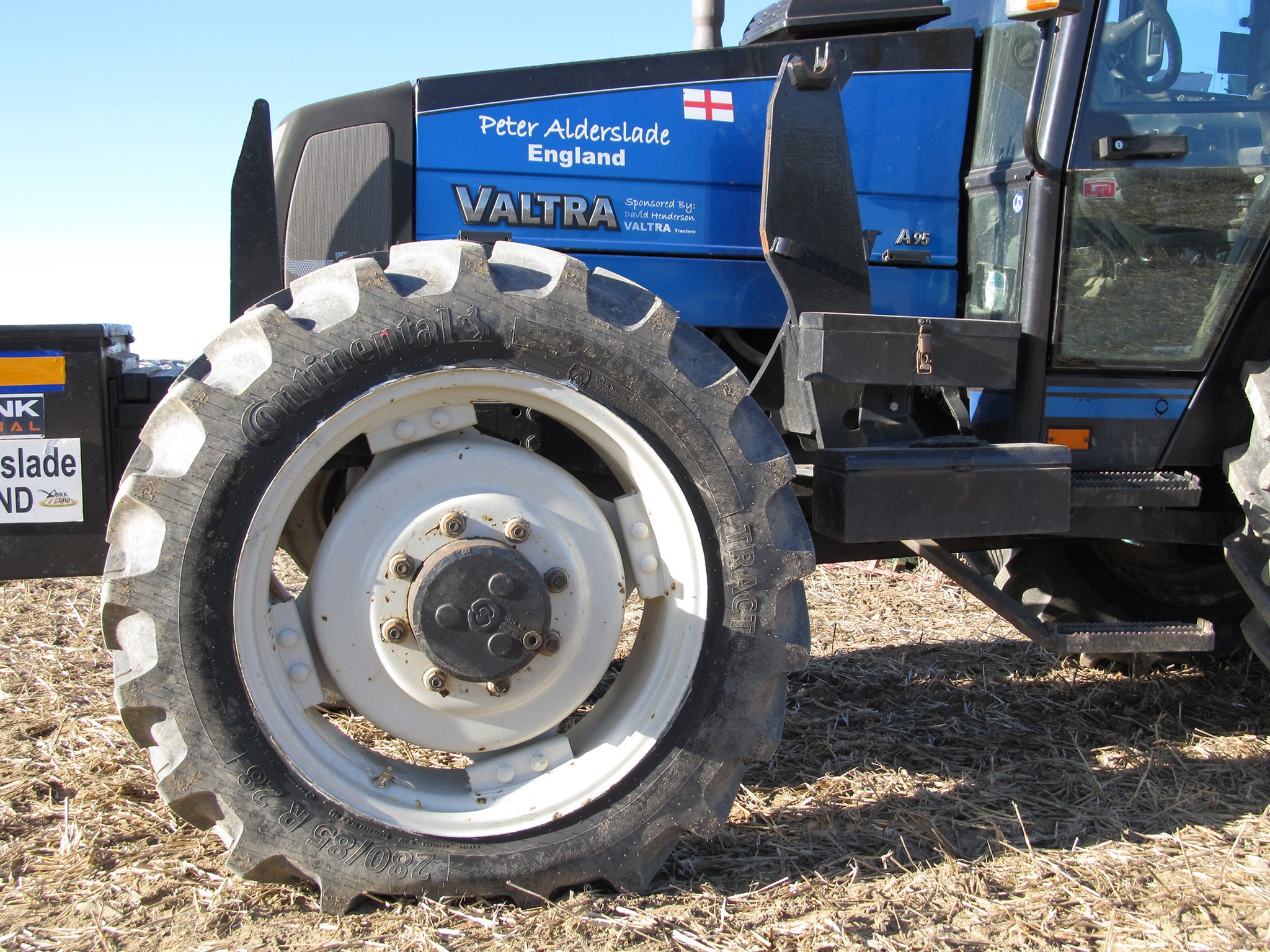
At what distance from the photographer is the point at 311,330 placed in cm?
214

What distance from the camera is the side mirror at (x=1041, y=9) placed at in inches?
97.6

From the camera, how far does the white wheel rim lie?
221 centimetres

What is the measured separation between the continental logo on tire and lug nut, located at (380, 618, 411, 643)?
0.47 metres

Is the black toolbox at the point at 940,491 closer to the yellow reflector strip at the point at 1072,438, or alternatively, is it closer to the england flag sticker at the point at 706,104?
the yellow reflector strip at the point at 1072,438

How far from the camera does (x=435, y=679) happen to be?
2.28 meters

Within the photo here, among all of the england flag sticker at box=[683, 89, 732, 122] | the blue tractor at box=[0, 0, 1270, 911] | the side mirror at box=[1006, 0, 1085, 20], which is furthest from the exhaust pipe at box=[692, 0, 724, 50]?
the side mirror at box=[1006, 0, 1085, 20]

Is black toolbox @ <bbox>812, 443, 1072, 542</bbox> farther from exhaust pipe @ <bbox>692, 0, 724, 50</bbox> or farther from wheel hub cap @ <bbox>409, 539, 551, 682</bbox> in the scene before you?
exhaust pipe @ <bbox>692, 0, 724, 50</bbox>

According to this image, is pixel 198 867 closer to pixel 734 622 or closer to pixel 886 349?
pixel 734 622

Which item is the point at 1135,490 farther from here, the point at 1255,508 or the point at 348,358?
the point at 348,358

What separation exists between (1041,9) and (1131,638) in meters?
1.68

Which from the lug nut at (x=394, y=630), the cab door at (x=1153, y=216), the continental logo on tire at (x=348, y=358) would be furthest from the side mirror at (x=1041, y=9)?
the lug nut at (x=394, y=630)

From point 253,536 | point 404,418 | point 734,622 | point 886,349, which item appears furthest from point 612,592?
point 886,349

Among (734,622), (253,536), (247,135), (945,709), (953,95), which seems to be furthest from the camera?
(945,709)

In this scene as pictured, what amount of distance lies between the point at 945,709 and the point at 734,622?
1.69 metres
